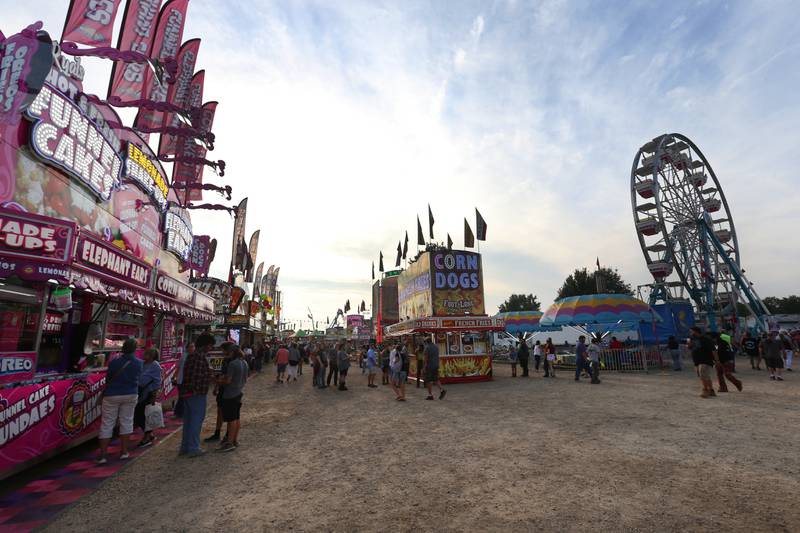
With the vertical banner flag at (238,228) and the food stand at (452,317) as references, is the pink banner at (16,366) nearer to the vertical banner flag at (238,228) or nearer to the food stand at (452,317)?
the food stand at (452,317)

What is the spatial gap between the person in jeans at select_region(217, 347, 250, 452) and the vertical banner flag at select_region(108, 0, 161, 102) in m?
7.90

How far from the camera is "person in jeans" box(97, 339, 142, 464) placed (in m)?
6.12

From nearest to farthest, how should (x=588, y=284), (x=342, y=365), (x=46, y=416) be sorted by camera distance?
(x=46, y=416) → (x=342, y=365) → (x=588, y=284)

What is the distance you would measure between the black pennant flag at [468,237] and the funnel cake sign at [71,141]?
57.0 ft

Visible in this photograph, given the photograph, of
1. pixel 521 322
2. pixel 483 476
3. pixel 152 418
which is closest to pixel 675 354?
pixel 483 476

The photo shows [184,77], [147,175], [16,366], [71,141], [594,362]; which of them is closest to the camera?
[16,366]

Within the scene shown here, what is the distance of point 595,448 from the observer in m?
6.21

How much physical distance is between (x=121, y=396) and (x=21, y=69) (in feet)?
19.5

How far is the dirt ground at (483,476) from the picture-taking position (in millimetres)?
3857

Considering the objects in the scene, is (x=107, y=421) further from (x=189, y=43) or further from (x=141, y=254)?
(x=189, y=43)

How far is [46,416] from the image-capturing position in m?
5.68

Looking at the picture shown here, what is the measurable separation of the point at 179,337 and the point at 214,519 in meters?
13.1

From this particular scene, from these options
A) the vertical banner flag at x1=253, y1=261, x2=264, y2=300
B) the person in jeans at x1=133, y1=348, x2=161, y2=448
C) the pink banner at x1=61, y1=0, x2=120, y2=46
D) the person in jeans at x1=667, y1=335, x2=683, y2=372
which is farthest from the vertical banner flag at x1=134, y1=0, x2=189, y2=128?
the vertical banner flag at x1=253, y1=261, x2=264, y2=300

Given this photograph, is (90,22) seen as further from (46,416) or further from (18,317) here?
(46,416)
